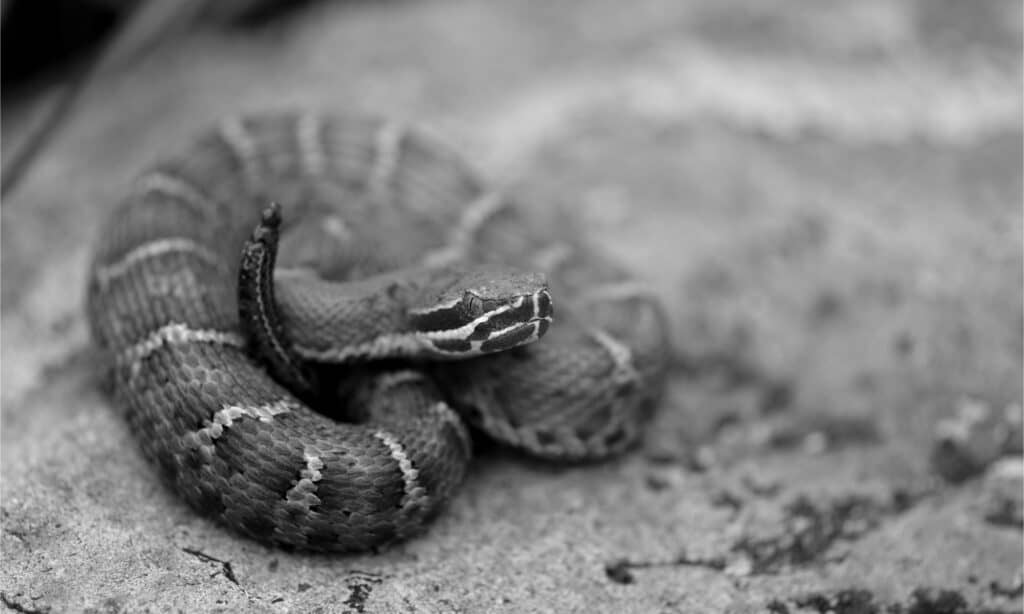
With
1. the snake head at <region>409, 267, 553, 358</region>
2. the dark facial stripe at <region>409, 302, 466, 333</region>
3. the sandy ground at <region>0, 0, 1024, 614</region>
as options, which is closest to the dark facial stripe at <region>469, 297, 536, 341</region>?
the snake head at <region>409, 267, 553, 358</region>

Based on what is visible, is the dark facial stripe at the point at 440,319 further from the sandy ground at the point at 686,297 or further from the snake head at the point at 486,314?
the sandy ground at the point at 686,297

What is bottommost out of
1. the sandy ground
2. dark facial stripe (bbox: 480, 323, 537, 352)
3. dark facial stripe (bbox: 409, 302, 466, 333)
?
the sandy ground

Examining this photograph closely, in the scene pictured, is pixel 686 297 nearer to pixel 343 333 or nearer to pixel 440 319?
pixel 440 319

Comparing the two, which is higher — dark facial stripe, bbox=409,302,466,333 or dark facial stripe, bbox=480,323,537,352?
dark facial stripe, bbox=409,302,466,333

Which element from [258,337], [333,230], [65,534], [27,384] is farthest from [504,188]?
[65,534]

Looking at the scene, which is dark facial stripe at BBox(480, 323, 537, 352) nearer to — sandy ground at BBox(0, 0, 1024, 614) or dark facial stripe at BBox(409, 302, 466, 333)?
dark facial stripe at BBox(409, 302, 466, 333)

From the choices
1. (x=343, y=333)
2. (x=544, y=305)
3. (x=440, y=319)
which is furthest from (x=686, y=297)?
(x=343, y=333)

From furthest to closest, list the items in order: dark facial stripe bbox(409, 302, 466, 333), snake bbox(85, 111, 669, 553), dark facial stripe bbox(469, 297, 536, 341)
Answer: dark facial stripe bbox(409, 302, 466, 333) → dark facial stripe bbox(469, 297, 536, 341) → snake bbox(85, 111, 669, 553)
